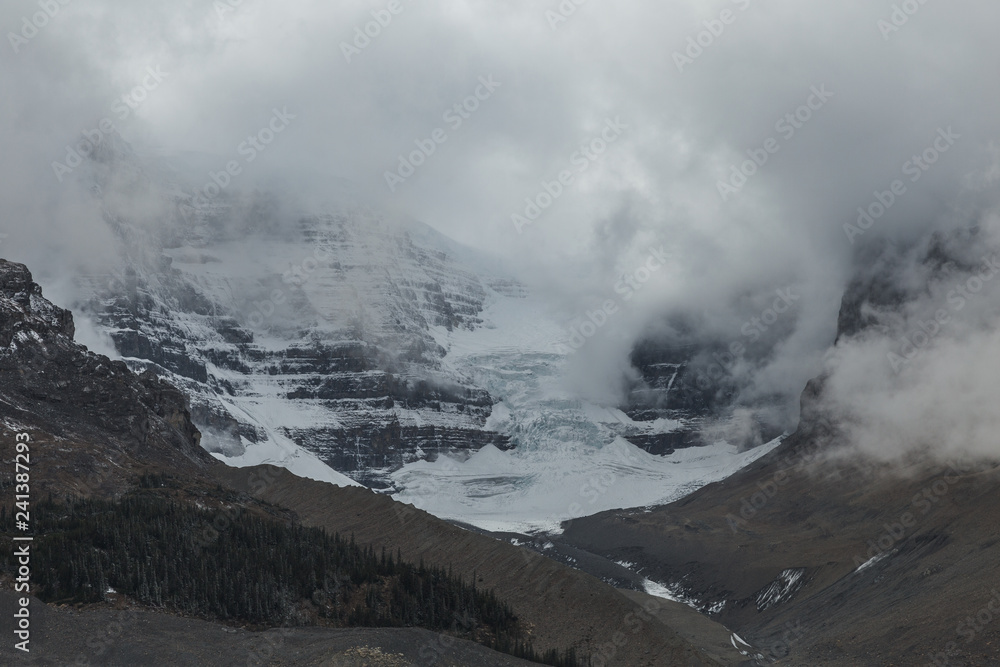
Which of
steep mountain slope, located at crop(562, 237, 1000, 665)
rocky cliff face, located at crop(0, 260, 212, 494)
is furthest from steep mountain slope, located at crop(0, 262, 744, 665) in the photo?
steep mountain slope, located at crop(562, 237, 1000, 665)

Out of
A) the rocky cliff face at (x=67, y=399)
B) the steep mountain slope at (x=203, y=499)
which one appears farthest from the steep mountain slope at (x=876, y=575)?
the rocky cliff face at (x=67, y=399)

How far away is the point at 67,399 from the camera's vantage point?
134 m

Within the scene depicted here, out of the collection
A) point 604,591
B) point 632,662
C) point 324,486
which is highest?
point 324,486

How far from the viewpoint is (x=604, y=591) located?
9438 centimetres

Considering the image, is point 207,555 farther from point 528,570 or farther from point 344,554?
point 528,570

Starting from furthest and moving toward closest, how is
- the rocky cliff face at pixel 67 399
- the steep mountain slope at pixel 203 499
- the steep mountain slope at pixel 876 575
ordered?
the rocky cliff face at pixel 67 399 → the steep mountain slope at pixel 876 575 → the steep mountain slope at pixel 203 499

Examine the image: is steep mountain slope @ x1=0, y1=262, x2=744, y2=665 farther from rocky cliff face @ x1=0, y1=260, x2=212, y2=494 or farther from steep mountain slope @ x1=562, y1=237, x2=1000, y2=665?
steep mountain slope @ x1=562, y1=237, x2=1000, y2=665

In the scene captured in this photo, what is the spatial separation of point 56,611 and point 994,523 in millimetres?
98477

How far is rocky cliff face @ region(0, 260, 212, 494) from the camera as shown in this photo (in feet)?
373

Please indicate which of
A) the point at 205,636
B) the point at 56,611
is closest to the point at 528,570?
the point at 205,636

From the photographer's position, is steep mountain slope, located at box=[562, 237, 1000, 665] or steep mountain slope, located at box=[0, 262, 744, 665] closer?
steep mountain slope, located at box=[0, 262, 744, 665]

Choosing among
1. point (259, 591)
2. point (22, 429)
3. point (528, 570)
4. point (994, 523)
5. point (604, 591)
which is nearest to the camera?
point (259, 591)

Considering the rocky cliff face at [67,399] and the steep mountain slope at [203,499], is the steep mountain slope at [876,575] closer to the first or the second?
the steep mountain slope at [203,499]

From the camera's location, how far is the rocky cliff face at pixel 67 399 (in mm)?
113562
